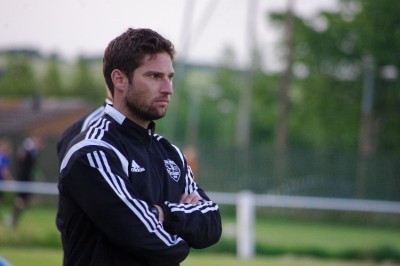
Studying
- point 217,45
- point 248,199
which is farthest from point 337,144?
point 248,199

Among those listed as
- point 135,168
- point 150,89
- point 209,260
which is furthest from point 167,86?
point 209,260

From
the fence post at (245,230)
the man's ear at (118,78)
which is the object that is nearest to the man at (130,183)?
the man's ear at (118,78)

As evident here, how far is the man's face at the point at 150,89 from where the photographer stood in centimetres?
368

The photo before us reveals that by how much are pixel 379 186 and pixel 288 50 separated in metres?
7.45

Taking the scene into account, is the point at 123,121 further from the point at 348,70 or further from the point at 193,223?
the point at 348,70

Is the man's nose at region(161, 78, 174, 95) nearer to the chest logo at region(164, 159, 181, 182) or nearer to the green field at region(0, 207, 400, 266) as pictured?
the chest logo at region(164, 159, 181, 182)

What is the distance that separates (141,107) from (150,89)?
8cm

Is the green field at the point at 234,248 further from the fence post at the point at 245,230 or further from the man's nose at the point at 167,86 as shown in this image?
the man's nose at the point at 167,86

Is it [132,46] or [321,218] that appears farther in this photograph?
[321,218]

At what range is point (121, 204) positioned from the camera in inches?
140

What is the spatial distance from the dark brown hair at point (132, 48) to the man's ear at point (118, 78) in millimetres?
15

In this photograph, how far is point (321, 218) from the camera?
2148cm

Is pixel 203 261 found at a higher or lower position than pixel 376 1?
lower

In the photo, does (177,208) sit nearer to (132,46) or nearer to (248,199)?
(132,46)
